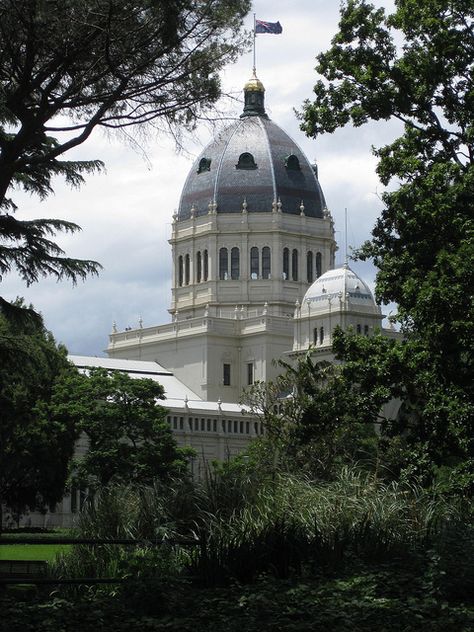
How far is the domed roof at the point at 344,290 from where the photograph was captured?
397 feet

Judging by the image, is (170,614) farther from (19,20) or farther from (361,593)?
(19,20)

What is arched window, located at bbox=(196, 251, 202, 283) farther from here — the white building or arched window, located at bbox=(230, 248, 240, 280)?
arched window, located at bbox=(230, 248, 240, 280)

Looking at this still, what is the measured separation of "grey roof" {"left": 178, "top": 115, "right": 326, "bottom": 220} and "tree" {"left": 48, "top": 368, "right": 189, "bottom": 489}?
176ft

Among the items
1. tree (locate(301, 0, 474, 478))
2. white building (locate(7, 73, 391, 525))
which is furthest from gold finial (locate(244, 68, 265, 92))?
tree (locate(301, 0, 474, 478))

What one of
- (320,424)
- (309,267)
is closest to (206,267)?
(309,267)

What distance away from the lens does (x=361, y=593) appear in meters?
19.6

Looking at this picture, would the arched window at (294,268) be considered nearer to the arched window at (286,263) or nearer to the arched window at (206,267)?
the arched window at (286,263)

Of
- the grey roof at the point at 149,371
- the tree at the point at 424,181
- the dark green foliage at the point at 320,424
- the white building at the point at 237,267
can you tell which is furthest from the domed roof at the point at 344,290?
the tree at the point at 424,181

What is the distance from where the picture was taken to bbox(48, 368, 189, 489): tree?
83.8 metres

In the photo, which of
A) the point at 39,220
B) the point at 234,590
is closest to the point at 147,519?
the point at 234,590

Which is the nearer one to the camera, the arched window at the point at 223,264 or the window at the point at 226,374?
the window at the point at 226,374

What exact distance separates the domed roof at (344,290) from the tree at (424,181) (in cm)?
8196

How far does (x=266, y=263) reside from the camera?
14012cm

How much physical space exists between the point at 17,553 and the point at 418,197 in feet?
82.6
